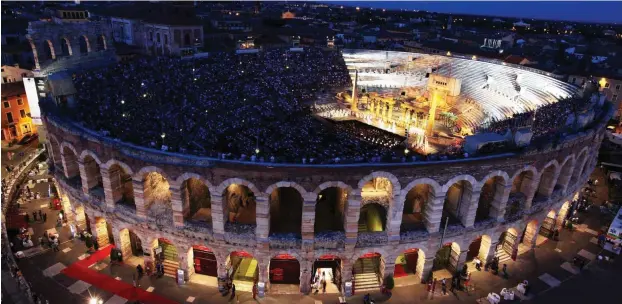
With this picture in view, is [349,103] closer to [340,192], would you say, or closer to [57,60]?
[340,192]

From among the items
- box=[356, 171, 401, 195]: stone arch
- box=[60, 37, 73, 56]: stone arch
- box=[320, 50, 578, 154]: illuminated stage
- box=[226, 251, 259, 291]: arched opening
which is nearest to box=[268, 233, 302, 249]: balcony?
box=[226, 251, 259, 291]: arched opening

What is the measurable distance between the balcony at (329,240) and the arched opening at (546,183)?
17.9m

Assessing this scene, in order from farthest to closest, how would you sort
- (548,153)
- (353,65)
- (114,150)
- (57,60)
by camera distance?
1. (353,65)
2. (57,60)
3. (548,153)
4. (114,150)

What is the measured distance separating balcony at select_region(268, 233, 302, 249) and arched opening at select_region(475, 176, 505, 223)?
13611mm

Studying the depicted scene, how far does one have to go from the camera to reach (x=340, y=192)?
31547mm

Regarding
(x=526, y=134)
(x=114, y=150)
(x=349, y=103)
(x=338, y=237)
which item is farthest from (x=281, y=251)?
(x=349, y=103)

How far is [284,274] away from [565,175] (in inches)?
972

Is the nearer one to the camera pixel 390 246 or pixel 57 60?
pixel 390 246

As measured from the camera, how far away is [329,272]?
29.8 metres

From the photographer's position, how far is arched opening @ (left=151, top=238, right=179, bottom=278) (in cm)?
3036

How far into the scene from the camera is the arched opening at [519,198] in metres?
30.8

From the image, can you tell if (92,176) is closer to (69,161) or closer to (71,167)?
(69,161)

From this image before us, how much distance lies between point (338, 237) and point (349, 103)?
37.9 metres

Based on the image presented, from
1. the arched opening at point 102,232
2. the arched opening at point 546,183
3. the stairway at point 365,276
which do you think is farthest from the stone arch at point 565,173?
the arched opening at point 102,232
